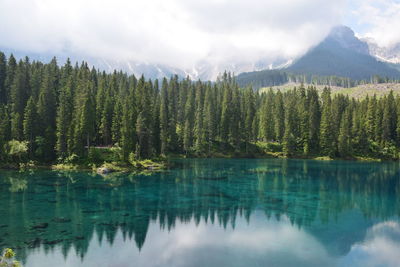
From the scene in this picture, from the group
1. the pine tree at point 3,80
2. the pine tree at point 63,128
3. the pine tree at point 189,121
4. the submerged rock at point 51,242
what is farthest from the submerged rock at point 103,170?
the pine tree at point 3,80

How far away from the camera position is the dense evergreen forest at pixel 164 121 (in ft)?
283

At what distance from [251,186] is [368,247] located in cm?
3231

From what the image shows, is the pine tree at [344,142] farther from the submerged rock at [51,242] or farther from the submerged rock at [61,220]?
the submerged rock at [51,242]

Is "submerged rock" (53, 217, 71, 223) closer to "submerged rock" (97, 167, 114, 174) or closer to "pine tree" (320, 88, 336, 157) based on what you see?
"submerged rock" (97, 167, 114, 174)

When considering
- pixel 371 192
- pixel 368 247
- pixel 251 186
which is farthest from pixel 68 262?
pixel 371 192

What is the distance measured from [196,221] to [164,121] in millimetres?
73958

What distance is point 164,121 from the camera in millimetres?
114250

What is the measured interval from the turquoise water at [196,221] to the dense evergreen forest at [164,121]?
56.1 ft

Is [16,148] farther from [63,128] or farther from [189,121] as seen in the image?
[189,121]

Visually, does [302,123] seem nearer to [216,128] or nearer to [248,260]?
[216,128]

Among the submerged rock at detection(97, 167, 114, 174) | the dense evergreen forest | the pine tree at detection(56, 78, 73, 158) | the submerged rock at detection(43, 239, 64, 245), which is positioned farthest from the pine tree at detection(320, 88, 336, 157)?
the submerged rock at detection(43, 239, 64, 245)

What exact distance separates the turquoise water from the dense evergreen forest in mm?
17087

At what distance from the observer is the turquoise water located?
1222 inches

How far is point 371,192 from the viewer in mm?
63281
